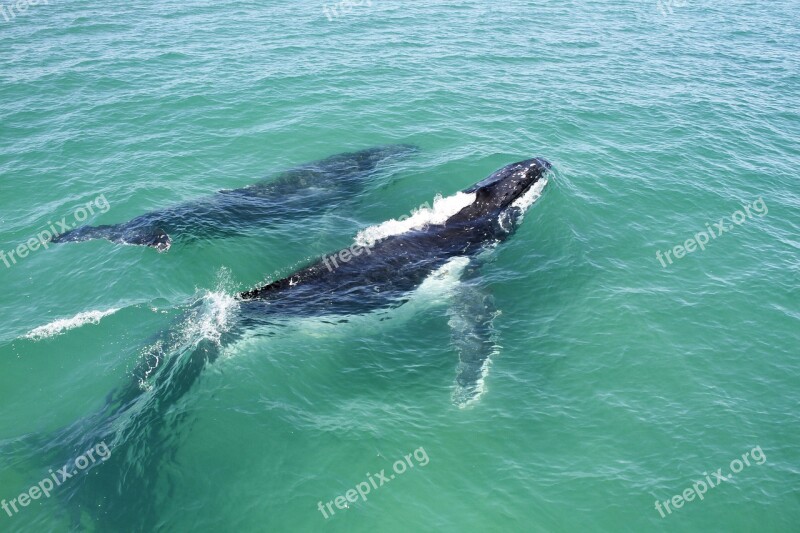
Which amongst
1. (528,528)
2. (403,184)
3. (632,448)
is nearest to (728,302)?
(632,448)

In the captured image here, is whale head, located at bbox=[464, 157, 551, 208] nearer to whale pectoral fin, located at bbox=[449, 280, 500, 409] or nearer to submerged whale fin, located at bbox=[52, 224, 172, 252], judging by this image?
whale pectoral fin, located at bbox=[449, 280, 500, 409]

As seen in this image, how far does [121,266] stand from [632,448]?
2730cm

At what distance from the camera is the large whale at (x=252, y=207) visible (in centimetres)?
3494

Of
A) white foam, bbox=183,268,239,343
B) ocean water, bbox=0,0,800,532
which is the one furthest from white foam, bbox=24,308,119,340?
white foam, bbox=183,268,239,343

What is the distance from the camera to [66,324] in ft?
94.9

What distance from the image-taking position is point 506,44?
61.6 m

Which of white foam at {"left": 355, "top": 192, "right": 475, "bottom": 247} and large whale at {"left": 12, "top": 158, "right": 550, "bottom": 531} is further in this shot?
white foam at {"left": 355, "top": 192, "right": 475, "bottom": 247}

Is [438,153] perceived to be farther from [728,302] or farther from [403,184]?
[728,302]

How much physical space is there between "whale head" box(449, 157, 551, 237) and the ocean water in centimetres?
114

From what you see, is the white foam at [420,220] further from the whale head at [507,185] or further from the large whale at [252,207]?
the large whale at [252,207]

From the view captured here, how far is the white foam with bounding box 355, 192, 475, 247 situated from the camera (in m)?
33.8

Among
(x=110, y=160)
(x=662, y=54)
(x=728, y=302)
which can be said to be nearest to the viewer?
(x=728, y=302)

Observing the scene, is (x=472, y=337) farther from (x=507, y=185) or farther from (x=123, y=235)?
(x=123, y=235)

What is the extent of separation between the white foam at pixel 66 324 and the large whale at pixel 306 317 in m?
4.31
